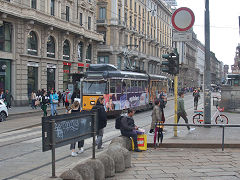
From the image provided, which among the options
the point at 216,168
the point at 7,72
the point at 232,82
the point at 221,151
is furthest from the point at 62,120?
the point at 232,82

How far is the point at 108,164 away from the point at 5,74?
23768 millimetres

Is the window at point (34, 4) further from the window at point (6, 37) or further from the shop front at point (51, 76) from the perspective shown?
the shop front at point (51, 76)

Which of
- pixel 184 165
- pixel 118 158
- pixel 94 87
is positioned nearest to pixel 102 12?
pixel 94 87

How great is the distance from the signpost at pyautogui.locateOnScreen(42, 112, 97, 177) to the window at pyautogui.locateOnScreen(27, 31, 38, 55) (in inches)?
977

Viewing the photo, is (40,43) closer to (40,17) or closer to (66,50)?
(40,17)

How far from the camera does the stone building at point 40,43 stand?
2873cm

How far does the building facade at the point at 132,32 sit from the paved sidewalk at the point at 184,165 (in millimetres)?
28414

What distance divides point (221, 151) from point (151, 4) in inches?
2475

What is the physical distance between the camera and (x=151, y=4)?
6975cm

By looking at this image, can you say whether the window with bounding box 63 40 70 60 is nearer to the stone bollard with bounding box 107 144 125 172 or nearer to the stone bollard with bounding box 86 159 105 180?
the stone bollard with bounding box 107 144 125 172

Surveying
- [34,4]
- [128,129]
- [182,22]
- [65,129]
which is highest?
[34,4]

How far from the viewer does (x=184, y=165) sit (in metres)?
8.23

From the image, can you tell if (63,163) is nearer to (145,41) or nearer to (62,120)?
(62,120)

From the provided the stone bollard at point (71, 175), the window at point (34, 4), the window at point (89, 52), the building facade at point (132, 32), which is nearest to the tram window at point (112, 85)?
the stone bollard at point (71, 175)
